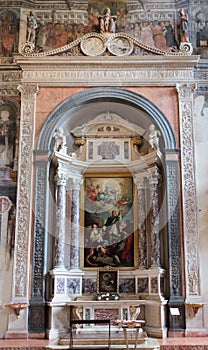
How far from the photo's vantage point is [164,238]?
1190cm

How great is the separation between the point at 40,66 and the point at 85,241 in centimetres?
485

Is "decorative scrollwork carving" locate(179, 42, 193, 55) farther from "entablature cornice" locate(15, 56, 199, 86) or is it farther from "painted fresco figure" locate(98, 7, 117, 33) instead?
"painted fresco figure" locate(98, 7, 117, 33)

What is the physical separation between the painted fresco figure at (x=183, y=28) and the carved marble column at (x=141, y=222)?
13.1ft

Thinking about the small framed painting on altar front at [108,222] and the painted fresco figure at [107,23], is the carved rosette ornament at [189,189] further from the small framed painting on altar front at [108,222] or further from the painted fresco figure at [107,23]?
the painted fresco figure at [107,23]

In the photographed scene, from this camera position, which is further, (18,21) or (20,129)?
(18,21)

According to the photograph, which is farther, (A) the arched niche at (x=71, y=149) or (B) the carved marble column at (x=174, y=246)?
(A) the arched niche at (x=71, y=149)

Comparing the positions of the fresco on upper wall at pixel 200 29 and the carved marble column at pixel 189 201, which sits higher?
the fresco on upper wall at pixel 200 29

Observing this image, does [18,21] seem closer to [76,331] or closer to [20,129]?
[20,129]

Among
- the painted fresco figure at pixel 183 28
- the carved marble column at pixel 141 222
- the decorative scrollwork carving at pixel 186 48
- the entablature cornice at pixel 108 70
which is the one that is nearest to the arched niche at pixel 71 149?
the entablature cornice at pixel 108 70

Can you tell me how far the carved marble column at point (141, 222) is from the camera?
12.1 metres

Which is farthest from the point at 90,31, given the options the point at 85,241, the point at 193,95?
the point at 85,241

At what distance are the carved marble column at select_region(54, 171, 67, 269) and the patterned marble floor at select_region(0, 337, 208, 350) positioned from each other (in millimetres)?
1941

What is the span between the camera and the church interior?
1127 centimetres

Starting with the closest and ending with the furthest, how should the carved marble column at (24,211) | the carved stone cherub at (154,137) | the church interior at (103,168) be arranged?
the carved marble column at (24,211) → the church interior at (103,168) → the carved stone cherub at (154,137)
